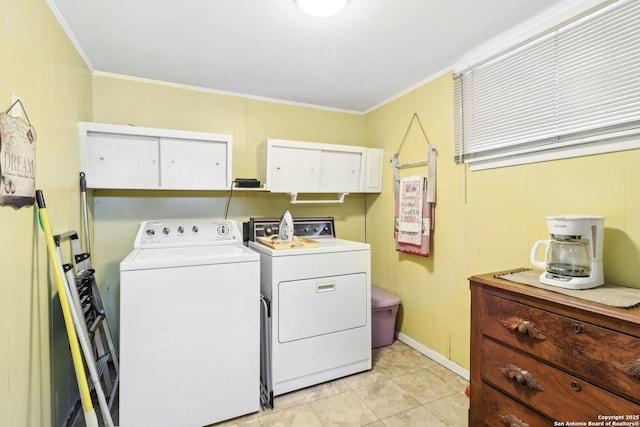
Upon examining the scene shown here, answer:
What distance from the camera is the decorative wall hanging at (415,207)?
243cm

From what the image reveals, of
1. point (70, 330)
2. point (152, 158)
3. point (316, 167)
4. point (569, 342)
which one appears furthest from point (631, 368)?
point (152, 158)

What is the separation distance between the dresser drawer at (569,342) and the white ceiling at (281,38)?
1.56m

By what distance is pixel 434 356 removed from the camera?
2.49 m

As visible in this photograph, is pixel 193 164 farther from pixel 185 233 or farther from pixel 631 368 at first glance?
pixel 631 368

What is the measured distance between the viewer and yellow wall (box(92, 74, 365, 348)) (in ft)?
7.81

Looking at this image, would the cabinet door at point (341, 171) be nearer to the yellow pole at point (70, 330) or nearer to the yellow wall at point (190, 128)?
the yellow wall at point (190, 128)

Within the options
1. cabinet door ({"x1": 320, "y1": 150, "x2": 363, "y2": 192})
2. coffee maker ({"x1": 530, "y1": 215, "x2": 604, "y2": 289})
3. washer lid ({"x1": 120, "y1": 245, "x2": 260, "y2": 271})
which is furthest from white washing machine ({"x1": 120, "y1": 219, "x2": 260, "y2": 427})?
coffee maker ({"x1": 530, "y1": 215, "x2": 604, "y2": 289})

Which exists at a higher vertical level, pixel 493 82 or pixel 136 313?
pixel 493 82

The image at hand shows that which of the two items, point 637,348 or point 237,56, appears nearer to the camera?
point 637,348

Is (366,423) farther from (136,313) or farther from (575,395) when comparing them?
(136,313)

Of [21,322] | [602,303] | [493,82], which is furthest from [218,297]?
[493,82]

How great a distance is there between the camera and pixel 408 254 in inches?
108

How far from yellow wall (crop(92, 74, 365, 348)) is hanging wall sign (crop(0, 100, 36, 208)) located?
3.77 feet

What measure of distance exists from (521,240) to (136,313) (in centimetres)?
225
